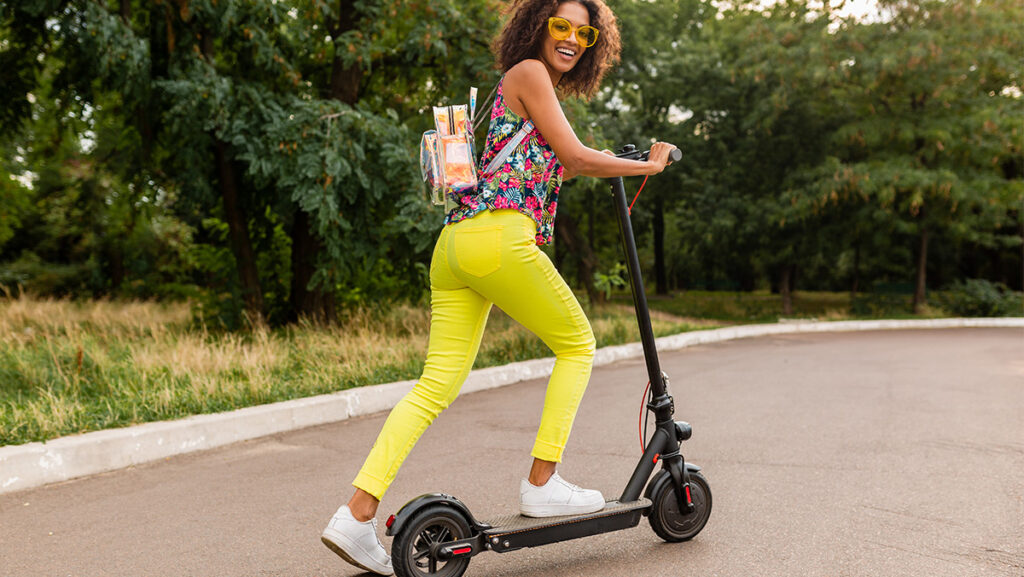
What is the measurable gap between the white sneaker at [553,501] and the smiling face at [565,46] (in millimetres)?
1486

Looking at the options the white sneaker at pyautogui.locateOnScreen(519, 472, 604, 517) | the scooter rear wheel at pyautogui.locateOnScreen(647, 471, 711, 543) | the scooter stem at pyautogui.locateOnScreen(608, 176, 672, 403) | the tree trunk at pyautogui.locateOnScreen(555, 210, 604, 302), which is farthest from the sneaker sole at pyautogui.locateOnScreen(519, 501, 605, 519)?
the tree trunk at pyautogui.locateOnScreen(555, 210, 604, 302)

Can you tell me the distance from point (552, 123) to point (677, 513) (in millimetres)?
1612

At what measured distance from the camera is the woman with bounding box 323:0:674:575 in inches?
107

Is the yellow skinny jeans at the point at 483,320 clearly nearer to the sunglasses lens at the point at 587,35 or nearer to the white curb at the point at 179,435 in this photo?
the sunglasses lens at the point at 587,35

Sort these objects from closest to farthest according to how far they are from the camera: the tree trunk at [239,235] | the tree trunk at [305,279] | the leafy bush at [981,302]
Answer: the tree trunk at [239,235] → the tree trunk at [305,279] → the leafy bush at [981,302]

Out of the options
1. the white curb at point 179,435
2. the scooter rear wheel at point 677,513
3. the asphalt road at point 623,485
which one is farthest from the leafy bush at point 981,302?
the scooter rear wheel at point 677,513

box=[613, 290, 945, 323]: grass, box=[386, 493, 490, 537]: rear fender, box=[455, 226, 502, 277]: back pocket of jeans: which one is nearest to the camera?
box=[386, 493, 490, 537]: rear fender

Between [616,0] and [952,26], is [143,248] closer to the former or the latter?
[616,0]

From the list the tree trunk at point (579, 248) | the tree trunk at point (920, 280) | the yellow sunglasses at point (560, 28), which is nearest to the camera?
the yellow sunglasses at point (560, 28)

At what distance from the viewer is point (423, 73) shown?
484 inches

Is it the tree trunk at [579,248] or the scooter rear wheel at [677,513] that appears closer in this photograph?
the scooter rear wheel at [677,513]

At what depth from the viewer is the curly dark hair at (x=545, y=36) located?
2900 millimetres

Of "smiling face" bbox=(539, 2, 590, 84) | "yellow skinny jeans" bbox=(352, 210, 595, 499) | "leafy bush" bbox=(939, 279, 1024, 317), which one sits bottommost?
"leafy bush" bbox=(939, 279, 1024, 317)

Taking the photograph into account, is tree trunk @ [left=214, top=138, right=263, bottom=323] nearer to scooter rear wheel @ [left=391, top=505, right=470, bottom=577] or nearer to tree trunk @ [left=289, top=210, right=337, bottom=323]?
tree trunk @ [left=289, top=210, right=337, bottom=323]
